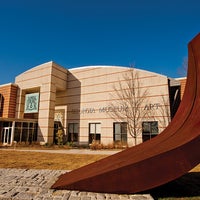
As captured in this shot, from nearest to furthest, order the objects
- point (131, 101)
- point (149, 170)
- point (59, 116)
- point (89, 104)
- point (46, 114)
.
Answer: point (149, 170), point (131, 101), point (46, 114), point (89, 104), point (59, 116)

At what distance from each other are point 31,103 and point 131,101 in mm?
14023

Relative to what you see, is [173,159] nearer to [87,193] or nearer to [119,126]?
[87,193]

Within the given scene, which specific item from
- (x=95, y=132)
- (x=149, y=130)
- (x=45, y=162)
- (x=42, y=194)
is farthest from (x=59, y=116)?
(x=42, y=194)

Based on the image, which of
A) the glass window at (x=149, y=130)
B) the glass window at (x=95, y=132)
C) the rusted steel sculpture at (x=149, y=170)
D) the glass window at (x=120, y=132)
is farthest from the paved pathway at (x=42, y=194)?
the glass window at (x=95, y=132)

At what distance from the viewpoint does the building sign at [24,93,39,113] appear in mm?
24933

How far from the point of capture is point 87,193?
423cm

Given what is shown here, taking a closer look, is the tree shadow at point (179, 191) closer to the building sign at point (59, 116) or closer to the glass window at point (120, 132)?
the glass window at point (120, 132)

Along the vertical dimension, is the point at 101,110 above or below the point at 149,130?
above

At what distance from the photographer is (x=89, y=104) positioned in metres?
23.9

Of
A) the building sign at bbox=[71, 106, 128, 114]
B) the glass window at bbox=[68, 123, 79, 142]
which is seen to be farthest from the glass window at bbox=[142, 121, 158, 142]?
the glass window at bbox=[68, 123, 79, 142]

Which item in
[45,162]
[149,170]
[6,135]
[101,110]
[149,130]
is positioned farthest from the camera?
[6,135]

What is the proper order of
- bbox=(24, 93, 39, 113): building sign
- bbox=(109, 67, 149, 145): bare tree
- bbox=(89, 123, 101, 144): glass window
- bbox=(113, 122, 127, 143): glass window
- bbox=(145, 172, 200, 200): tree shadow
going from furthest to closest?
bbox=(24, 93, 39, 113): building sign
bbox=(89, 123, 101, 144): glass window
bbox=(113, 122, 127, 143): glass window
bbox=(109, 67, 149, 145): bare tree
bbox=(145, 172, 200, 200): tree shadow

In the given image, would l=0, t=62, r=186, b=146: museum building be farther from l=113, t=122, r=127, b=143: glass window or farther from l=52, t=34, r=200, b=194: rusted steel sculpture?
l=52, t=34, r=200, b=194: rusted steel sculpture

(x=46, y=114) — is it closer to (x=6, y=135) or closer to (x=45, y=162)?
(x=6, y=135)
